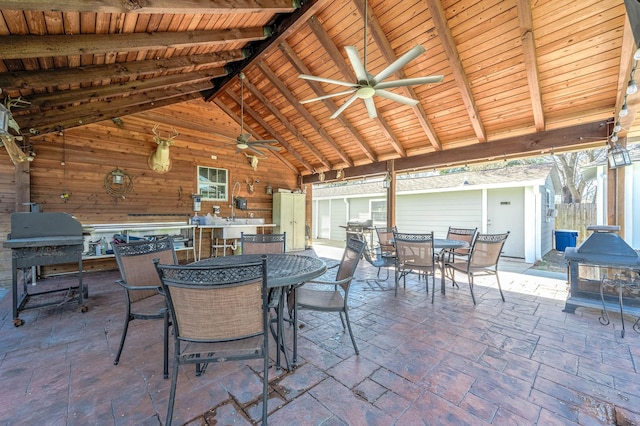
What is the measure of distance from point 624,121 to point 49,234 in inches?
301

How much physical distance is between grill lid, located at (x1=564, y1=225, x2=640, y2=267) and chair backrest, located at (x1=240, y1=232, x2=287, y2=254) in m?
3.67

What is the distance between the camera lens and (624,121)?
345 centimetres

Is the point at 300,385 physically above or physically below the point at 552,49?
below

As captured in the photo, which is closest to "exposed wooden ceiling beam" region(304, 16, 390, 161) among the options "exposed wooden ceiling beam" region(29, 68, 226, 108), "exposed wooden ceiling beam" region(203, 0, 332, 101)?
"exposed wooden ceiling beam" region(203, 0, 332, 101)

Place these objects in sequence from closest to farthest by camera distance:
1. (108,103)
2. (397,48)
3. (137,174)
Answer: (397,48) < (108,103) < (137,174)

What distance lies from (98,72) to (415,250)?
481cm

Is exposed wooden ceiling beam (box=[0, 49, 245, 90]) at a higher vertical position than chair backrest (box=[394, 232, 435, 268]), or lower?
higher

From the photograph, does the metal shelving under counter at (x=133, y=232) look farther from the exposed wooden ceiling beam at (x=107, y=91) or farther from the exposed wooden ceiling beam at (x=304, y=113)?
the exposed wooden ceiling beam at (x=304, y=113)

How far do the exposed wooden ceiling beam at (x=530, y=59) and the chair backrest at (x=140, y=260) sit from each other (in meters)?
4.79

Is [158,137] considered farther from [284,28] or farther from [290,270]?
[290,270]

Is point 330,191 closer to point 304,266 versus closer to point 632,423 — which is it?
point 304,266

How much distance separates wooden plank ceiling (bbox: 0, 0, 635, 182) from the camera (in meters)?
2.68

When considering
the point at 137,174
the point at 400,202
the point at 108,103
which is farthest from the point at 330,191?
the point at 108,103

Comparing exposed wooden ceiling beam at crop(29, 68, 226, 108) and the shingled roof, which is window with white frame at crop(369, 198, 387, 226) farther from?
exposed wooden ceiling beam at crop(29, 68, 226, 108)
